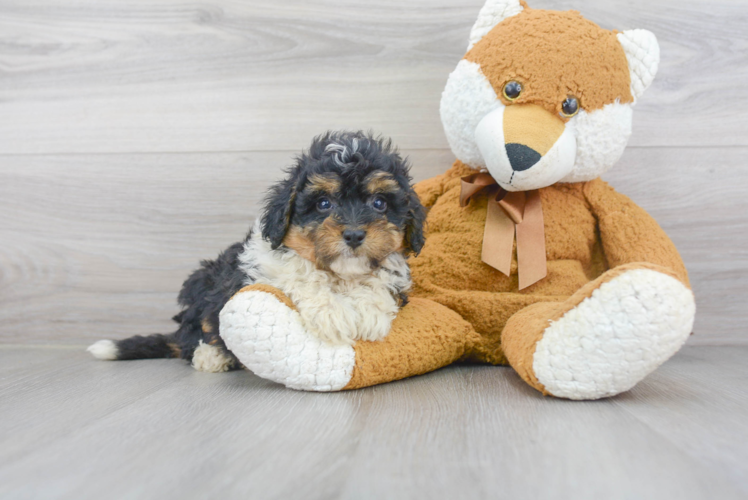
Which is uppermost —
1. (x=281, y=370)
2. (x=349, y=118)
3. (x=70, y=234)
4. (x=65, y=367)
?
(x=349, y=118)

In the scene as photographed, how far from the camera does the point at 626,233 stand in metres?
1.61

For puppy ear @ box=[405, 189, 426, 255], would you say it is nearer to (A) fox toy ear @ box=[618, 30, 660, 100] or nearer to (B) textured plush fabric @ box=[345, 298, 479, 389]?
(B) textured plush fabric @ box=[345, 298, 479, 389]

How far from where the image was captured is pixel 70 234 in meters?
2.17

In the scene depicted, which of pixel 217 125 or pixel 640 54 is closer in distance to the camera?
pixel 640 54

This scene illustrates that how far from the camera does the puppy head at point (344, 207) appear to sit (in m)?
1.31

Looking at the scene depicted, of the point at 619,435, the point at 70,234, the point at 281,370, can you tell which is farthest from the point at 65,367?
the point at 619,435

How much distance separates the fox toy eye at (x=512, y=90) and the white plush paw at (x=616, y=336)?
0.61m

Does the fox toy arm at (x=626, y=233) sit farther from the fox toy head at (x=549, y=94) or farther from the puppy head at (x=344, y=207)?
the puppy head at (x=344, y=207)

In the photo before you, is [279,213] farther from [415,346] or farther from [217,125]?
[217,125]

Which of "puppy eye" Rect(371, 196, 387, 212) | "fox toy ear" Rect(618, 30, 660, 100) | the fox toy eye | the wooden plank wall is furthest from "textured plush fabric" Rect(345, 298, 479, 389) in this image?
"fox toy ear" Rect(618, 30, 660, 100)

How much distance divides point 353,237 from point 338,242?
0.04 m

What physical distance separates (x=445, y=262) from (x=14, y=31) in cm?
195

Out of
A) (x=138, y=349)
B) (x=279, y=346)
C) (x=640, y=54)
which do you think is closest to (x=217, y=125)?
(x=138, y=349)

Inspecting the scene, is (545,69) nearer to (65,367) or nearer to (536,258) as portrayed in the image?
(536,258)
